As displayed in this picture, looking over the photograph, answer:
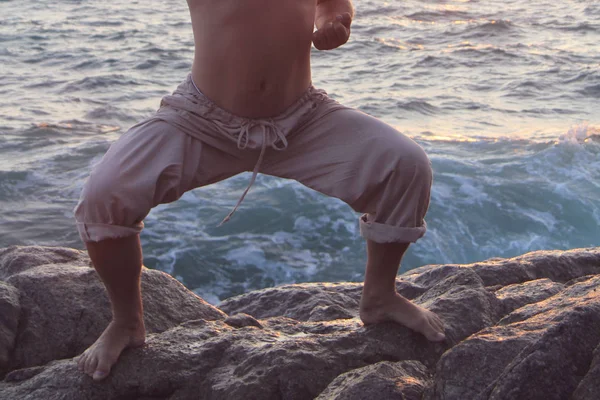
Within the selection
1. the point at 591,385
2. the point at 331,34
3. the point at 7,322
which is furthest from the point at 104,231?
the point at 591,385

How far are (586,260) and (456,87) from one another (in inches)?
306

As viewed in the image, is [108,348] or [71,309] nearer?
[108,348]

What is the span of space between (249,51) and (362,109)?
7331 mm

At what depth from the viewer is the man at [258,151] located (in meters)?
2.72

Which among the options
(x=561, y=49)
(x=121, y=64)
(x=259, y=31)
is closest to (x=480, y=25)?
(x=561, y=49)

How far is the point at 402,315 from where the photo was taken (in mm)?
2904

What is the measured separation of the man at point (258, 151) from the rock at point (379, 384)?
0.44 m

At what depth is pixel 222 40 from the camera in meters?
2.94

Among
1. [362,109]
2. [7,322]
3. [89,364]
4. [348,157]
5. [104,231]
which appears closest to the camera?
[104,231]

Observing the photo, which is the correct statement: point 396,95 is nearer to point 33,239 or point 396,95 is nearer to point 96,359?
point 33,239

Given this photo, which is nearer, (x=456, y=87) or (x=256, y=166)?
(x=256, y=166)

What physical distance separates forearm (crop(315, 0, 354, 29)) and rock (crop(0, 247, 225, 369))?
52.9 inches

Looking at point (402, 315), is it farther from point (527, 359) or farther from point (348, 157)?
point (527, 359)

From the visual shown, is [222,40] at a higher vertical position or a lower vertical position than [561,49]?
higher
